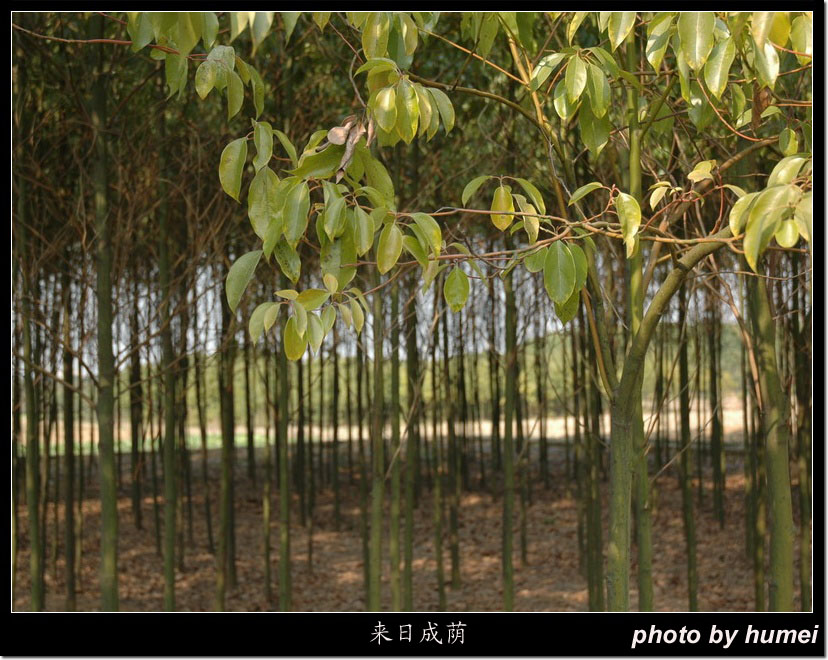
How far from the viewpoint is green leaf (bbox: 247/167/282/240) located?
5.22 feet

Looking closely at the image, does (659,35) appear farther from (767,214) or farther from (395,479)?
(395,479)

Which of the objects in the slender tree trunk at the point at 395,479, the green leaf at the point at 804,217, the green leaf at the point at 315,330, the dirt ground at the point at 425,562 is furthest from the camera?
the dirt ground at the point at 425,562

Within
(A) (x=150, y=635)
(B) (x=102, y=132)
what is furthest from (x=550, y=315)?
(A) (x=150, y=635)

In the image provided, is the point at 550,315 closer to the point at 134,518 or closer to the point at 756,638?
the point at 756,638

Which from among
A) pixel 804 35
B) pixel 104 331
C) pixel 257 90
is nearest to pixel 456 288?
pixel 257 90

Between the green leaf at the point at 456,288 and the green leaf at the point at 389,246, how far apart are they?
182 millimetres

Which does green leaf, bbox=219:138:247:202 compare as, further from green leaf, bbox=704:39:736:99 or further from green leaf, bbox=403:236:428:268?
green leaf, bbox=704:39:736:99

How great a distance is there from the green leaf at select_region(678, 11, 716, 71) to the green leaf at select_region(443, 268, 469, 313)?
23.2 inches

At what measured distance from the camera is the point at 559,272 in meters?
1.53

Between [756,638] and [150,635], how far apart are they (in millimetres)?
1392

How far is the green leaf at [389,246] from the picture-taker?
1506 millimetres

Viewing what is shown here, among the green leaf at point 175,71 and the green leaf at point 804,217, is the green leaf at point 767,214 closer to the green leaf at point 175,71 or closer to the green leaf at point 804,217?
the green leaf at point 804,217

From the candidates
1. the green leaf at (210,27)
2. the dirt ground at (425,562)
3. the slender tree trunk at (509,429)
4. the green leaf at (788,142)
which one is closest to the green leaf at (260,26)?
the green leaf at (210,27)

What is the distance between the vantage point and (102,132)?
3.70 meters
